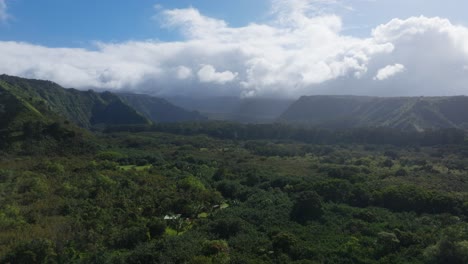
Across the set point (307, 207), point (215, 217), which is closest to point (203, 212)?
point (215, 217)

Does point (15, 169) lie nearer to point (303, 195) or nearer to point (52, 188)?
point (52, 188)

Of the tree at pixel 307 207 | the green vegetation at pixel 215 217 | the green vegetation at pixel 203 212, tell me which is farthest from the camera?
the tree at pixel 307 207

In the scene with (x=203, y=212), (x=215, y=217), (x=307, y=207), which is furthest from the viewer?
(x=203, y=212)

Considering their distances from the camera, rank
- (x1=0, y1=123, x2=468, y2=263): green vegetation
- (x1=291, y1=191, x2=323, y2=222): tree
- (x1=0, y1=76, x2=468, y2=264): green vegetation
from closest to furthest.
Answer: (x1=0, y1=123, x2=468, y2=263): green vegetation, (x1=0, y1=76, x2=468, y2=264): green vegetation, (x1=291, y1=191, x2=323, y2=222): tree

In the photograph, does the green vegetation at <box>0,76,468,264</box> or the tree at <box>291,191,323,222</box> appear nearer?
the green vegetation at <box>0,76,468,264</box>

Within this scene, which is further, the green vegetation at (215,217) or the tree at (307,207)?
the tree at (307,207)

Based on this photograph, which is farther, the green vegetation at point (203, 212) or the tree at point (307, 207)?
the tree at point (307, 207)

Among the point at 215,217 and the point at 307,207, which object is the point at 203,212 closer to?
the point at 215,217

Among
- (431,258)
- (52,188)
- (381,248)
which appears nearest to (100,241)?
(52,188)

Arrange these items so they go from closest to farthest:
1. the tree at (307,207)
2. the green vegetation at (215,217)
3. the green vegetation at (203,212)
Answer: the green vegetation at (215,217), the green vegetation at (203,212), the tree at (307,207)

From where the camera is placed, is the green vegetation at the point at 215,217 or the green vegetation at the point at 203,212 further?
the green vegetation at the point at 203,212

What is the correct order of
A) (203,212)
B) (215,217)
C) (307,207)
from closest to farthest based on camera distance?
(215,217)
(307,207)
(203,212)

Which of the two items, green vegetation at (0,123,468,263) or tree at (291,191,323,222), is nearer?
green vegetation at (0,123,468,263)

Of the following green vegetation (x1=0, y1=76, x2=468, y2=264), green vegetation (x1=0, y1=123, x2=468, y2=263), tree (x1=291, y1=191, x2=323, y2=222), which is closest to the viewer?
green vegetation (x1=0, y1=123, x2=468, y2=263)
